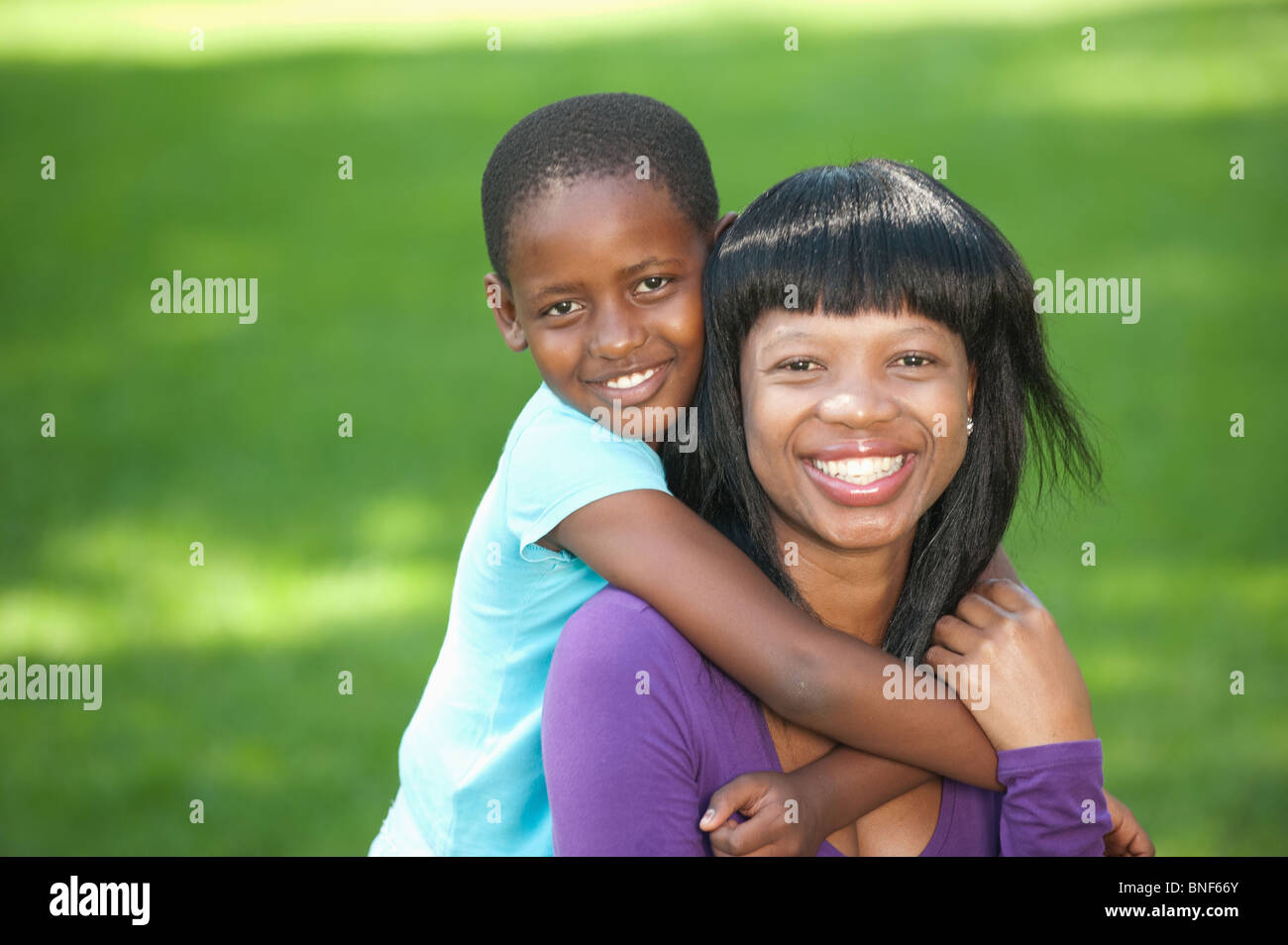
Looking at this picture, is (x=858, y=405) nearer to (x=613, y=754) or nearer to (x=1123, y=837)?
(x=613, y=754)

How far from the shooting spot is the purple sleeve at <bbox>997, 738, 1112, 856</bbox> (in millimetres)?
2609

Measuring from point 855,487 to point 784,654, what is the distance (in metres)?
0.31

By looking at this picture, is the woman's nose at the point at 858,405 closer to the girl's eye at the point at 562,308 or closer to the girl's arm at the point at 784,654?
the girl's arm at the point at 784,654

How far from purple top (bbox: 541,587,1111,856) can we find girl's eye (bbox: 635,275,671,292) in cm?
71

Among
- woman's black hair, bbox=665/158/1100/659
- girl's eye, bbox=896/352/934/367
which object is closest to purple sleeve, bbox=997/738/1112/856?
woman's black hair, bbox=665/158/1100/659

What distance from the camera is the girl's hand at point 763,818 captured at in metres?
2.44

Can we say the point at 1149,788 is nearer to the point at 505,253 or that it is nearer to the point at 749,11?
the point at 505,253

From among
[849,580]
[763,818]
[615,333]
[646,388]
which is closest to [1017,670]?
[849,580]

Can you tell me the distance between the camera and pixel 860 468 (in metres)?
2.61

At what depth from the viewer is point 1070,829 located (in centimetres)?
261

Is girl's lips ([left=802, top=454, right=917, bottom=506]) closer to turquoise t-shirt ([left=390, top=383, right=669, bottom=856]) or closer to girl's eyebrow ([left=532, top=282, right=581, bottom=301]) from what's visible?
turquoise t-shirt ([left=390, top=383, right=669, bottom=856])

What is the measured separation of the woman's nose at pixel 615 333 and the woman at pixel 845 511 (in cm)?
21

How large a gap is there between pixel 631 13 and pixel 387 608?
407 inches

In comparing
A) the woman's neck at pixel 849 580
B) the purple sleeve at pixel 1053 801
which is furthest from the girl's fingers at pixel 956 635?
the purple sleeve at pixel 1053 801
